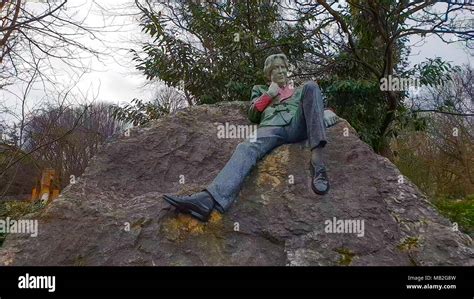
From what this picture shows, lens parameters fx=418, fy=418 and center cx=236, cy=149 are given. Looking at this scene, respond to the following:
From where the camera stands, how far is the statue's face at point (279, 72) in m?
4.19

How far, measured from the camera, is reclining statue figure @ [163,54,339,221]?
3.12m

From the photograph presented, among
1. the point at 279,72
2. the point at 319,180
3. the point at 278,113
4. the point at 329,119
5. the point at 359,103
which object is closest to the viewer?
the point at 319,180

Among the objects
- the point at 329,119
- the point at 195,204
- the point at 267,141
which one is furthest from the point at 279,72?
the point at 195,204

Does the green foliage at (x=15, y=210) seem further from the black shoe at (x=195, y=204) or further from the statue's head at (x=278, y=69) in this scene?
the statue's head at (x=278, y=69)

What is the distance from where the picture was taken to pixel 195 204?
304 centimetres

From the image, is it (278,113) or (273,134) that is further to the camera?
(278,113)

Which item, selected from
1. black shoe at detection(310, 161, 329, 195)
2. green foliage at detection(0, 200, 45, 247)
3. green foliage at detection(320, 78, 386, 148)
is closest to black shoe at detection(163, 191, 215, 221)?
black shoe at detection(310, 161, 329, 195)

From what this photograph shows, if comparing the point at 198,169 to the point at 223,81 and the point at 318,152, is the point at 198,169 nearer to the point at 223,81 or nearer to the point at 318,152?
the point at 318,152

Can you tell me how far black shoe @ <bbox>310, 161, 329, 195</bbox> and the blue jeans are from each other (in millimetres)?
211


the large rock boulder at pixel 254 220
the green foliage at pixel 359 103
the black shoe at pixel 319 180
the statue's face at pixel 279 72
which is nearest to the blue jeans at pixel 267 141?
the large rock boulder at pixel 254 220

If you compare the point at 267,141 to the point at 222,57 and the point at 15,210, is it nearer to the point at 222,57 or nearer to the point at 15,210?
the point at 222,57

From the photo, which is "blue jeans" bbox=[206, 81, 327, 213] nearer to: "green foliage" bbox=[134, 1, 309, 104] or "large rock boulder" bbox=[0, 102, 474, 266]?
"large rock boulder" bbox=[0, 102, 474, 266]

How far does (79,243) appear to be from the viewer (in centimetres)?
306

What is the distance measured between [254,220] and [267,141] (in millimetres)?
818
